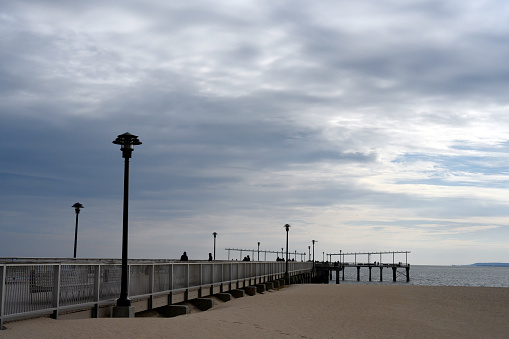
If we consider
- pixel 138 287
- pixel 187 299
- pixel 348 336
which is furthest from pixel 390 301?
pixel 138 287

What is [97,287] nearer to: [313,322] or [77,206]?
[313,322]

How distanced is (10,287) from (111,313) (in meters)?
4.54

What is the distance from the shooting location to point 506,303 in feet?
101

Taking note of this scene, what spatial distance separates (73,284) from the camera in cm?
1502

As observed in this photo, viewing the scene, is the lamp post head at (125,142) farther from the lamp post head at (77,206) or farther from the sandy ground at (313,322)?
the lamp post head at (77,206)

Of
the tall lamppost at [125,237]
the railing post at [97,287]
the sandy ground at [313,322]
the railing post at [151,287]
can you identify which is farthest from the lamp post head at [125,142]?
the sandy ground at [313,322]

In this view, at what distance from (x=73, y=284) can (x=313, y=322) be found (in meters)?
8.08

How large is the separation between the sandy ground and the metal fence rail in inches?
18.7

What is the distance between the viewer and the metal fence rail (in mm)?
12672

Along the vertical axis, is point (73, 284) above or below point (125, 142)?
below

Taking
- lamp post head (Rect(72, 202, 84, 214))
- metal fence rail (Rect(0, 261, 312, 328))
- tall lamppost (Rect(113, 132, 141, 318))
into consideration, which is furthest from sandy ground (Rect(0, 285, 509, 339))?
lamp post head (Rect(72, 202, 84, 214))

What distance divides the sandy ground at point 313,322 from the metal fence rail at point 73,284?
→ 48cm

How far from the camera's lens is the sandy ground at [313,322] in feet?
42.6

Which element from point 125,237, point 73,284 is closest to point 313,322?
point 125,237
